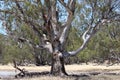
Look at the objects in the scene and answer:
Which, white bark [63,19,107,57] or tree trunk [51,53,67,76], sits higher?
white bark [63,19,107,57]

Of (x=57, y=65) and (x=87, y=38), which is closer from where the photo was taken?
(x=57, y=65)

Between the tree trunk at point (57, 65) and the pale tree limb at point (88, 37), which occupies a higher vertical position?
the pale tree limb at point (88, 37)

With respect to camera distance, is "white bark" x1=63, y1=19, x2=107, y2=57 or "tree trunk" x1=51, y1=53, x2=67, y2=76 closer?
"tree trunk" x1=51, y1=53, x2=67, y2=76

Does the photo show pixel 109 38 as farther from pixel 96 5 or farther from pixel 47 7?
pixel 47 7

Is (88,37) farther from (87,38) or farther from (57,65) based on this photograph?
(57,65)

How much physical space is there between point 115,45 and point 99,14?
15138 mm

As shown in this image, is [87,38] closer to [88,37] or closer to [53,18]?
[88,37]

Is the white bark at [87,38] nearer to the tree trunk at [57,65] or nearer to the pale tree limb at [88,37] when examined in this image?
the pale tree limb at [88,37]

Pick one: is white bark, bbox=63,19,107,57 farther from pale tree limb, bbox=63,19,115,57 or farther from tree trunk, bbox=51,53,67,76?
tree trunk, bbox=51,53,67,76

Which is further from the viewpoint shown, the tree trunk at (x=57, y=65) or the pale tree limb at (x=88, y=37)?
the pale tree limb at (x=88, y=37)

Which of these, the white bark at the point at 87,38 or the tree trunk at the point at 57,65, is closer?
the tree trunk at the point at 57,65

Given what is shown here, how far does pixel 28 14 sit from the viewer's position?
85.0 feet

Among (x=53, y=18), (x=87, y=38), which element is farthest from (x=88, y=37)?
(x=53, y=18)

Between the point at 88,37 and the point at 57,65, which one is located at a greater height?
the point at 88,37
